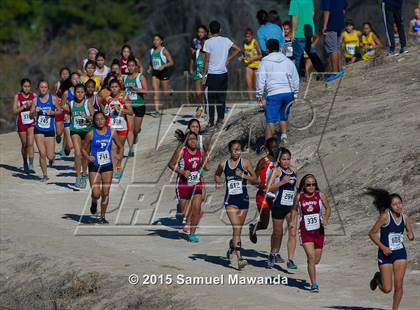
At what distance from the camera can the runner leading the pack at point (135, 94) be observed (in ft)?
79.7

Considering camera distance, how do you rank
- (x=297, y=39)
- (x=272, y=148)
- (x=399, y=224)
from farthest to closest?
1. (x=297, y=39)
2. (x=272, y=148)
3. (x=399, y=224)

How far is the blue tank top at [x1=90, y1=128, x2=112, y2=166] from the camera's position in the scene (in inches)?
763

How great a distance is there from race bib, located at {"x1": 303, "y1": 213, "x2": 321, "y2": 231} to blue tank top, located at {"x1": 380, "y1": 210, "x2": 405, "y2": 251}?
120 cm

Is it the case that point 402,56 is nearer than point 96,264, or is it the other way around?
point 96,264

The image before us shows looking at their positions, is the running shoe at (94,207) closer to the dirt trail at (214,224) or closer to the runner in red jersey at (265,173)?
the dirt trail at (214,224)

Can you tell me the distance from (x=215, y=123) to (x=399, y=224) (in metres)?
11.3

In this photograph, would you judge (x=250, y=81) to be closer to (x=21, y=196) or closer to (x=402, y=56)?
(x=402, y=56)

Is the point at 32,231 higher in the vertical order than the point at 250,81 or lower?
lower

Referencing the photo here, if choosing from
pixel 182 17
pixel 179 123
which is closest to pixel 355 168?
pixel 179 123

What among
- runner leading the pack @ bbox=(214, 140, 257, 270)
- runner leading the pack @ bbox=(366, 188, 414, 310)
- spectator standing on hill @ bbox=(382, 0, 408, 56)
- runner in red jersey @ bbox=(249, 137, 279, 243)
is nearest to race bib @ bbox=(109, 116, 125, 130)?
spectator standing on hill @ bbox=(382, 0, 408, 56)

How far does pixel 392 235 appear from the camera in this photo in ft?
46.3

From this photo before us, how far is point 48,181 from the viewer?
949 inches

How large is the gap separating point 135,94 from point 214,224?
482 cm
